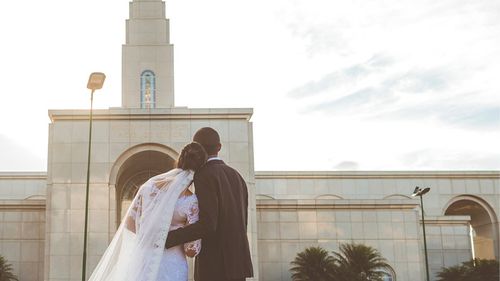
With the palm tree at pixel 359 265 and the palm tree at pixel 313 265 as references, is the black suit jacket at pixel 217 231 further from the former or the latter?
the palm tree at pixel 313 265

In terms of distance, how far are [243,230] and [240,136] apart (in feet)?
86.0

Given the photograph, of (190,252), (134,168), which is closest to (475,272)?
(134,168)

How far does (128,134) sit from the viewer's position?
31.3 meters

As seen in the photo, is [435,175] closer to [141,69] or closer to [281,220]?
[281,220]

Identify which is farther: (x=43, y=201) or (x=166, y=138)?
(x=43, y=201)

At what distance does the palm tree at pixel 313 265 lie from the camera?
32750 mm

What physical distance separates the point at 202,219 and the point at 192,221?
93 mm

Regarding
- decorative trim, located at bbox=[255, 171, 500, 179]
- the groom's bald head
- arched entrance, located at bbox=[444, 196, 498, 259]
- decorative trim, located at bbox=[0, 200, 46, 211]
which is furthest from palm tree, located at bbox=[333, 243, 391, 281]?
the groom's bald head

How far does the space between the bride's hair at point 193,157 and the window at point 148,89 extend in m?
31.5

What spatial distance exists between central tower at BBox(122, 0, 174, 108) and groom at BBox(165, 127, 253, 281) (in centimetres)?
3140

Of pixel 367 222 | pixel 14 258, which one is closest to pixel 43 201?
pixel 14 258

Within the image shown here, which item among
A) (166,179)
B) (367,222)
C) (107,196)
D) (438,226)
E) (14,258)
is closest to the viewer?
(166,179)

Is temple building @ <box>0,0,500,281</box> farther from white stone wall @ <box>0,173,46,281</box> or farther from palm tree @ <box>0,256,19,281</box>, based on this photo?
palm tree @ <box>0,256,19,281</box>

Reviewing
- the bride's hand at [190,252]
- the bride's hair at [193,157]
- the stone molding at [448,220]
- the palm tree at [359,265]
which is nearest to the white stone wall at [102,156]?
the palm tree at [359,265]
